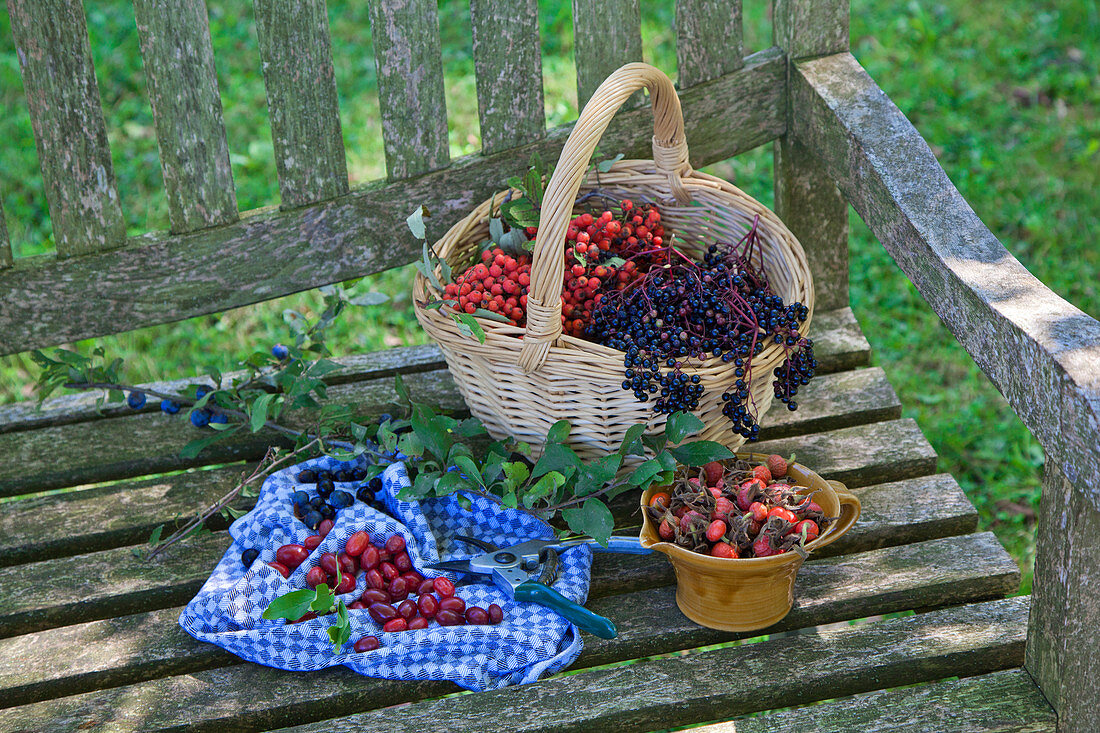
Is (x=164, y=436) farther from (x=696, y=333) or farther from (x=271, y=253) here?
(x=696, y=333)

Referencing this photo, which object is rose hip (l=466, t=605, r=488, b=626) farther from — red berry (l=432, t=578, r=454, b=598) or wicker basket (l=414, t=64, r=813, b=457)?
wicker basket (l=414, t=64, r=813, b=457)

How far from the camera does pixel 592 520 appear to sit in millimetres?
1608

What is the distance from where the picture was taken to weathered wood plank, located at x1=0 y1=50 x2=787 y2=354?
79.4 inches

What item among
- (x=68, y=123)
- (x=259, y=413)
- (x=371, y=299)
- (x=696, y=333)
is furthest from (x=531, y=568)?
(x=68, y=123)

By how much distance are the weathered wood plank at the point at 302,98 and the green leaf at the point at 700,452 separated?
2.85ft

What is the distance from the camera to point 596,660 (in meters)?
1.61

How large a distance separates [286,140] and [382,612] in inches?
36.8

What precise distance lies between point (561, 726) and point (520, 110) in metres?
1.18

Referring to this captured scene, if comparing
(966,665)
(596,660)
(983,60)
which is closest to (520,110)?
(596,660)

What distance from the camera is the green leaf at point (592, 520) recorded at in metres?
1.59

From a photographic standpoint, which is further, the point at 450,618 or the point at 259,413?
the point at 259,413

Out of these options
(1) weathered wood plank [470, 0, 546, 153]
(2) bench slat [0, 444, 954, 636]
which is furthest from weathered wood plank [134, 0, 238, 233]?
(2) bench slat [0, 444, 954, 636]

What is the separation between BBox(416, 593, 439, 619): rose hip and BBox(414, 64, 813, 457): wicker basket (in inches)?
13.6

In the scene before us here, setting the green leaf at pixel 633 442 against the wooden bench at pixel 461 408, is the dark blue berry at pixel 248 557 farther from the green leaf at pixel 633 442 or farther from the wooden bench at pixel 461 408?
the green leaf at pixel 633 442
